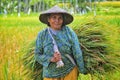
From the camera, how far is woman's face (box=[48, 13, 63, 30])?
259 centimetres

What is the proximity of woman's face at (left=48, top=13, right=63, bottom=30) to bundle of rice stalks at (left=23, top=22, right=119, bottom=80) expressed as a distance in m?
0.27

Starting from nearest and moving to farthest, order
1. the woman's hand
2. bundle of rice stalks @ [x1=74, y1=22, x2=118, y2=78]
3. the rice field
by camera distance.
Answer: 1. the woman's hand
2. bundle of rice stalks @ [x1=74, y1=22, x2=118, y2=78]
3. the rice field

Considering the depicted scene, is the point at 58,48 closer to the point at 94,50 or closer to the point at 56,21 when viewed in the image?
the point at 56,21

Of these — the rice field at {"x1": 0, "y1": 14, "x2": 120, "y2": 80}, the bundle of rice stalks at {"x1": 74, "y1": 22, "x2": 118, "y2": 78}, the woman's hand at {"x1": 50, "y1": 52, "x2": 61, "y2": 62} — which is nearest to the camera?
the woman's hand at {"x1": 50, "y1": 52, "x2": 61, "y2": 62}

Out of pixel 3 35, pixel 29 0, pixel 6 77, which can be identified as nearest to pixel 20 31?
pixel 3 35

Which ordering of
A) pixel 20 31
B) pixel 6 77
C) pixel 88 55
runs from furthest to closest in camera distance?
1. pixel 20 31
2. pixel 6 77
3. pixel 88 55

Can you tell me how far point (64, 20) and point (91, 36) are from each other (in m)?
0.27

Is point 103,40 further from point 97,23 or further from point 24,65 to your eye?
point 24,65

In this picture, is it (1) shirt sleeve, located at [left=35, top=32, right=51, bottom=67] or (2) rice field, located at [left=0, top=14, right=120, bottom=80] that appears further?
(2) rice field, located at [left=0, top=14, right=120, bottom=80]

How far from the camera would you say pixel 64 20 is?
2.65m

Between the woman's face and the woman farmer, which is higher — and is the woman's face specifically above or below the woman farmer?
above

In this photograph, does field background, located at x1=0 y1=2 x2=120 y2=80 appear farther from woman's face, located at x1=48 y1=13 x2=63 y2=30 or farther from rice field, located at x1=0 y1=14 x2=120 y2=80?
woman's face, located at x1=48 y1=13 x2=63 y2=30

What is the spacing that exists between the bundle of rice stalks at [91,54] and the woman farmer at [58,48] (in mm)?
137

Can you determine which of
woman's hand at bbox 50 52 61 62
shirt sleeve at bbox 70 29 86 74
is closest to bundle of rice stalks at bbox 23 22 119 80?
shirt sleeve at bbox 70 29 86 74
